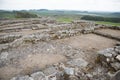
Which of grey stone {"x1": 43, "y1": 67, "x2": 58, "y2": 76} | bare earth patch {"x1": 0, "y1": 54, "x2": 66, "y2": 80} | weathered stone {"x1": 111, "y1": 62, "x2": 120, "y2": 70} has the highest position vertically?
weathered stone {"x1": 111, "y1": 62, "x2": 120, "y2": 70}

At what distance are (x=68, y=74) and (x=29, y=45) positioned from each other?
4421 millimetres

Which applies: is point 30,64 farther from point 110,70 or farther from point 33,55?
point 110,70

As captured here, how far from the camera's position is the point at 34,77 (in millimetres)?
3814

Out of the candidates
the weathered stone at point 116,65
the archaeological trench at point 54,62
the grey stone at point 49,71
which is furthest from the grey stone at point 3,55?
the weathered stone at point 116,65

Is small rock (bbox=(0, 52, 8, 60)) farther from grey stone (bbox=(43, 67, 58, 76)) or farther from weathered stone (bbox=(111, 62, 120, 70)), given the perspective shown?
weathered stone (bbox=(111, 62, 120, 70))

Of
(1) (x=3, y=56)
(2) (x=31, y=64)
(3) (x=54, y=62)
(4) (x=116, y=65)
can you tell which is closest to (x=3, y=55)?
(1) (x=3, y=56)

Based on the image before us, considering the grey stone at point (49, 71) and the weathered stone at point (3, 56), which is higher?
the grey stone at point (49, 71)

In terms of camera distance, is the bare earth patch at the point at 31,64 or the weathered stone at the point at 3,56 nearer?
the bare earth patch at the point at 31,64

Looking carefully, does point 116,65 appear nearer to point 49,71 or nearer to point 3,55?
point 49,71

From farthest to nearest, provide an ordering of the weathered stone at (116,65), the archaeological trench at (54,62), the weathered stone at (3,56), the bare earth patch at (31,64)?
the weathered stone at (3,56) → the bare earth patch at (31,64) → the weathered stone at (116,65) → the archaeological trench at (54,62)

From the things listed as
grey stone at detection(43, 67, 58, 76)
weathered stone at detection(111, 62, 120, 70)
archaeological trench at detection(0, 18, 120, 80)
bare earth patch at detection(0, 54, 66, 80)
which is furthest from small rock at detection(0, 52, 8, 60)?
weathered stone at detection(111, 62, 120, 70)

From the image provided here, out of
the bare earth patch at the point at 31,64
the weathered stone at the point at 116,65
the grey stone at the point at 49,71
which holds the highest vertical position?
the weathered stone at the point at 116,65

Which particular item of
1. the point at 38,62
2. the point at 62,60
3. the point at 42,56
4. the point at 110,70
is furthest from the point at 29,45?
the point at 110,70

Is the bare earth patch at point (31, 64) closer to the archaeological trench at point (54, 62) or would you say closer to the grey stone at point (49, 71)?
the archaeological trench at point (54, 62)
